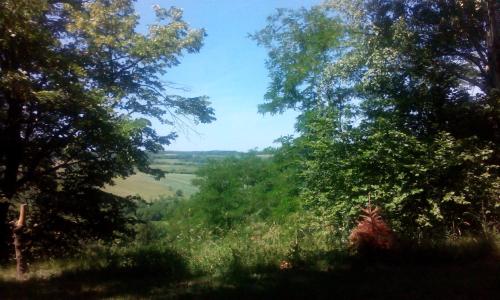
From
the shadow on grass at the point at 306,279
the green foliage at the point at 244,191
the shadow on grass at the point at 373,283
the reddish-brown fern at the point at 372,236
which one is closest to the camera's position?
the shadow on grass at the point at 373,283

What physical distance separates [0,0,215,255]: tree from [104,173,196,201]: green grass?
975mm

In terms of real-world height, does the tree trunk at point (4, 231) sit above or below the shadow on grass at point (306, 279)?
above

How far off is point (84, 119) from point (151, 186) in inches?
423

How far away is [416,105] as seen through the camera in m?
12.5

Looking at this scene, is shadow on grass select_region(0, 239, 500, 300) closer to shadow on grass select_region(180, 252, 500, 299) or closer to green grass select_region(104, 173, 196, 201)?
shadow on grass select_region(180, 252, 500, 299)

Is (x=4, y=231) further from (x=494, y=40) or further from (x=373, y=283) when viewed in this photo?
(x=494, y=40)

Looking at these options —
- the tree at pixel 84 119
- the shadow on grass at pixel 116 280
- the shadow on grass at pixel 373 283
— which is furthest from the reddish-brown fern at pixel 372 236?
the tree at pixel 84 119

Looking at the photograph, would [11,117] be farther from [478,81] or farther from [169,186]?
[169,186]

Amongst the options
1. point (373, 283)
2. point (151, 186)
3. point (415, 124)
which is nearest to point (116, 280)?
point (373, 283)

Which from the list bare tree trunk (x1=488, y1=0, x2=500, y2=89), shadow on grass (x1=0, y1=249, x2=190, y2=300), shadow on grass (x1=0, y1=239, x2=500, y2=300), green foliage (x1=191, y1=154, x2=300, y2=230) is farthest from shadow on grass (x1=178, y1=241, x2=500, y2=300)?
green foliage (x1=191, y1=154, x2=300, y2=230)

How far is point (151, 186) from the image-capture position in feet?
66.4

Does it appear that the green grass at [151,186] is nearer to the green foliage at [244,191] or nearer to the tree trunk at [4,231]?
the green foliage at [244,191]

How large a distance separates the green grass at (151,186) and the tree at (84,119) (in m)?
0.98

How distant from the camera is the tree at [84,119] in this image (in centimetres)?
973
